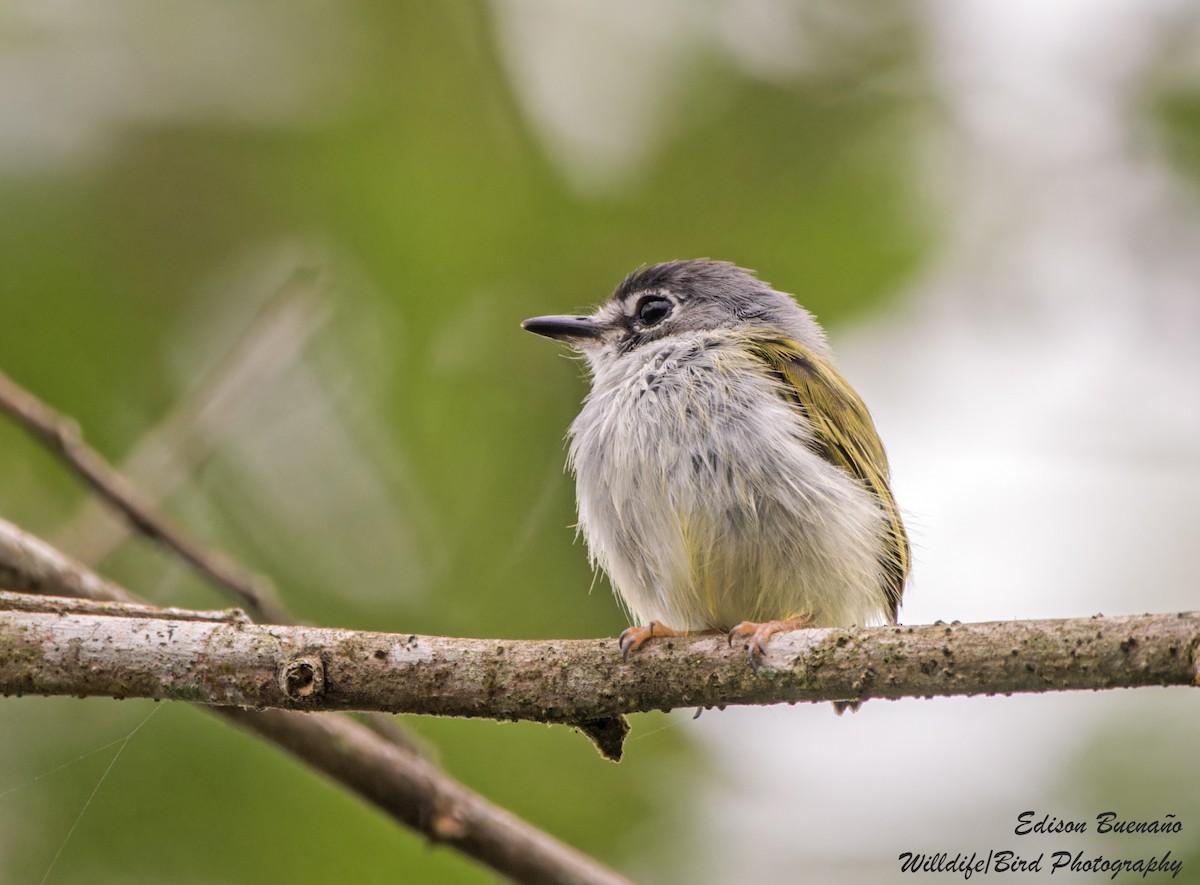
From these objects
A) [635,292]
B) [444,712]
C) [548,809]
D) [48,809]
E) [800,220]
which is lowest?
[48,809]

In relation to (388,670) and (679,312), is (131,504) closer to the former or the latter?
(388,670)

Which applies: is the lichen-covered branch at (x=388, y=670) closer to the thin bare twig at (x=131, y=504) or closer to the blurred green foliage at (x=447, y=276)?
the thin bare twig at (x=131, y=504)

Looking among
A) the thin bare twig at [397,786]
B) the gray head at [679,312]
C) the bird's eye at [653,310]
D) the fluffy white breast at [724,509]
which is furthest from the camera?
the bird's eye at [653,310]

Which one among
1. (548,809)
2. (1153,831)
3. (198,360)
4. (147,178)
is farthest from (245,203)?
(1153,831)

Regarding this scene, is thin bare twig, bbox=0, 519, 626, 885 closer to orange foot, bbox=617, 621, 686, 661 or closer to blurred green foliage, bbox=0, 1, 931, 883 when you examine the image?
orange foot, bbox=617, 621, 686, 661

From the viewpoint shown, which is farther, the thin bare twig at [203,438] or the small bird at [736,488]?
the small bird at [736,488]

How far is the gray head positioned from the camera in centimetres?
459

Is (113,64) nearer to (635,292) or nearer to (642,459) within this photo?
(635,292)

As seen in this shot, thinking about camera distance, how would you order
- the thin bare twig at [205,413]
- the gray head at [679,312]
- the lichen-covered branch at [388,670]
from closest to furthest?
the lichen-covered branch at [388,670]
the thin bare twig at [205,413]
the gray head at [679,312]

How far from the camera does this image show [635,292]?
15.8 ft

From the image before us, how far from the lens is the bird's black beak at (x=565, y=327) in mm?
4617

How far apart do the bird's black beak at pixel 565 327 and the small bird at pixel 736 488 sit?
293 millimetres

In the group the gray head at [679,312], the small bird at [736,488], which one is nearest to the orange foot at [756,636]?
the small bird at [736,488]

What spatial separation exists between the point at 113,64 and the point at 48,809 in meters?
3.30
